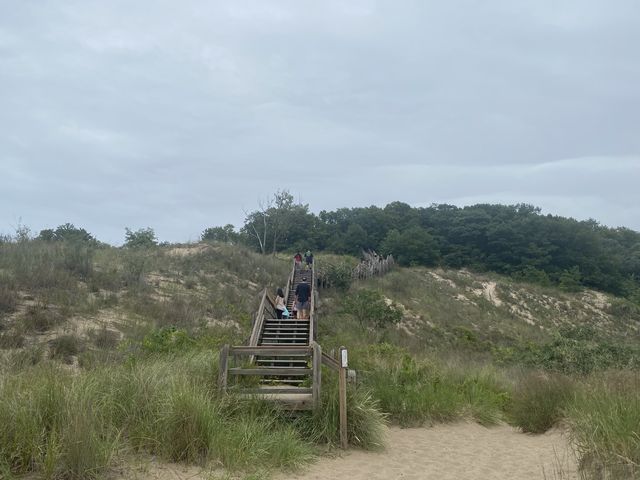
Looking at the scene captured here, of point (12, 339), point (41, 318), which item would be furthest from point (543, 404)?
point (41, 318)

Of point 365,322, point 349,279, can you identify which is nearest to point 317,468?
point 365,322

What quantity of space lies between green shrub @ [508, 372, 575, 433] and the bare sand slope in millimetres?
240

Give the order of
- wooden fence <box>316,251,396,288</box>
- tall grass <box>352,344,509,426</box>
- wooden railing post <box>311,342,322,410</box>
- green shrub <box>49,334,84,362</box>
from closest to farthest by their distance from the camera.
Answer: wooden railing post <box>311,342,322,410</box> → tall grass <box>352,344,509,426</box> → green shrub <box>49,334,84,362</box> → wooden fence <box>316,251,396,288</box>

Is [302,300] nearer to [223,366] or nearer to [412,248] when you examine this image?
[223,366]

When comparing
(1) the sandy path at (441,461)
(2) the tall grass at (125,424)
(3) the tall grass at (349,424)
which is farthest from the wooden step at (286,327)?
(2) the tall grass at (125,424)

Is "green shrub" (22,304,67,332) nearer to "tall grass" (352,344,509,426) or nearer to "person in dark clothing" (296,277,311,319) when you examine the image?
"person in dark clothing" (296,277,311,319)

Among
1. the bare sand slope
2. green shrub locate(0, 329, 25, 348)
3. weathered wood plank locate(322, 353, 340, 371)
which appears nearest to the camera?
the bare sand slope

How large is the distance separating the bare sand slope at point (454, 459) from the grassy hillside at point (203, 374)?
1.24ft

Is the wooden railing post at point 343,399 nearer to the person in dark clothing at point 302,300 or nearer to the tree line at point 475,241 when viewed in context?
the person in dark clothing at point 302,300

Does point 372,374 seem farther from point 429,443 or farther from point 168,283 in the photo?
point 168,283

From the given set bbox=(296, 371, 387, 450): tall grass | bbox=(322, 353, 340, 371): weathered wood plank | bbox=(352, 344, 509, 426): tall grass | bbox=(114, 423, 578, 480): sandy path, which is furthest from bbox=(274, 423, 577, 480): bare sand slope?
bbox=(322, 353, 340, 371): weathered wood plank

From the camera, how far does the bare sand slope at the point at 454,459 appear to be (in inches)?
281

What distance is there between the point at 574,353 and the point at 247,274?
53.9 ft

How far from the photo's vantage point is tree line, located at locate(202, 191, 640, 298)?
2547 inches
